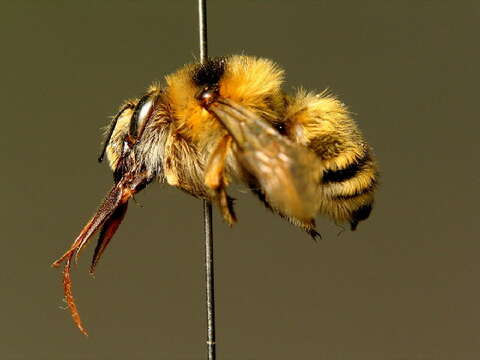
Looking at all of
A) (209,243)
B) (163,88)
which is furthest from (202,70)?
(209,243)

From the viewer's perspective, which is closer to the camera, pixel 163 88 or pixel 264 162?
pixel 264 162

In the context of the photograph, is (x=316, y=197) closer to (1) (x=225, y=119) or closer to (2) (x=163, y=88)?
(1) (x=225, y=119)

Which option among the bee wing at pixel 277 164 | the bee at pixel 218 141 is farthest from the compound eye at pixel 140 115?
the bee wing at pixel 277 164

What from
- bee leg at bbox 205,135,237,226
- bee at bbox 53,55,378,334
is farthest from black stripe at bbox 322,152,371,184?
bee leg at bbox 205,135,237,226

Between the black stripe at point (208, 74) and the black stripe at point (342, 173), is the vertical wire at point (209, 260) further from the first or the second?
the black stripe at point (342, 173)

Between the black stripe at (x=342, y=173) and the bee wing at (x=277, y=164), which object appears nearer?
the bee wing at (x=277, y=164)

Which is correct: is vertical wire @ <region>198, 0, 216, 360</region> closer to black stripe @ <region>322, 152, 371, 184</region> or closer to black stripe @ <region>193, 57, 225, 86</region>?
black stripe @ <region>193, 57, 225, 86</region>
